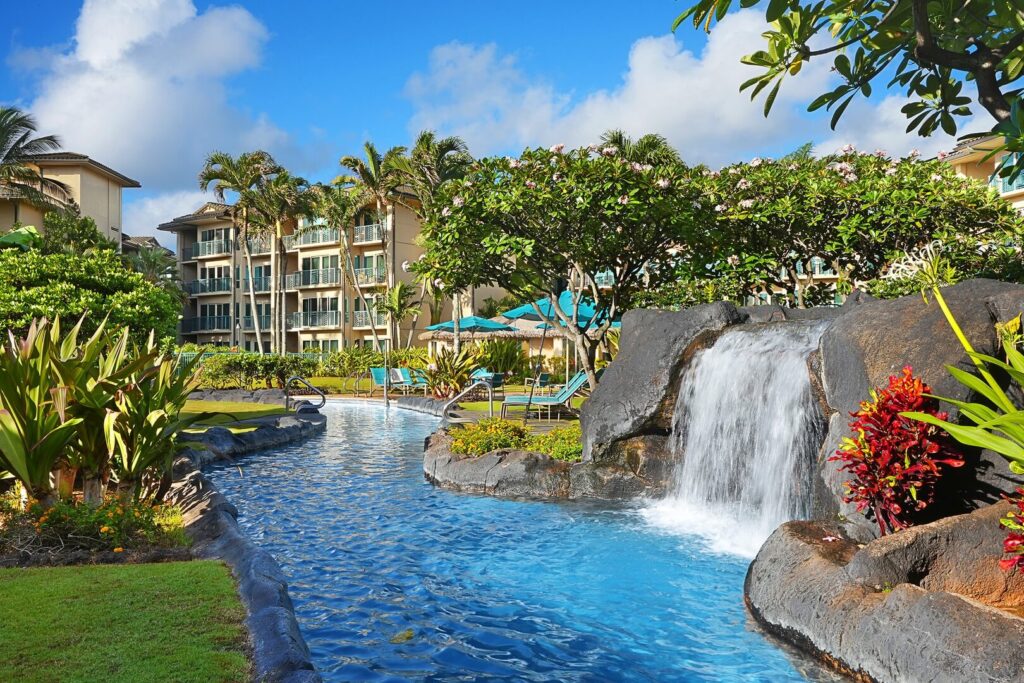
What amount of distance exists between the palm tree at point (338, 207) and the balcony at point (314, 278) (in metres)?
3.36

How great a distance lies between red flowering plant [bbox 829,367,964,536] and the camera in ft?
19.4

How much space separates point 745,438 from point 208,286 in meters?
55.4

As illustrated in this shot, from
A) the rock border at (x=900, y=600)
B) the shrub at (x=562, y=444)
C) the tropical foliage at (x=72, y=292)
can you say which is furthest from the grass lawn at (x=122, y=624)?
the tropical foliage at (x=72, y=292)

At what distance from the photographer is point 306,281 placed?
53.0 metres

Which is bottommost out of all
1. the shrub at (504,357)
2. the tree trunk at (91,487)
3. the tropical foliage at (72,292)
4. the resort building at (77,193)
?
the tree trunk at (91,487)

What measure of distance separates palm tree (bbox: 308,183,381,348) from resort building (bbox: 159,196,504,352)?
1169 millimetres

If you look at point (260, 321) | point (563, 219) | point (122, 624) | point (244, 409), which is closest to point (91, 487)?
point (122, 624)

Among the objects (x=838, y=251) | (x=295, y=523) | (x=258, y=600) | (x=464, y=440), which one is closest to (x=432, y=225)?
(x=464, y=440)

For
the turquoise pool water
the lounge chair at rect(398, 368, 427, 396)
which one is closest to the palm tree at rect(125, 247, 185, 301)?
the lounge chair at rect(398, 368, 427, 396)

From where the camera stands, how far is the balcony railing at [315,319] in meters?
51.2

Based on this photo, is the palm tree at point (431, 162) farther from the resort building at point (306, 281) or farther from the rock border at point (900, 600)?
the rock border at point (900, 600)

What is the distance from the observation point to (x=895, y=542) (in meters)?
5.61

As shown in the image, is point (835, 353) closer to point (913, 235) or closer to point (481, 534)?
point (481, 534)

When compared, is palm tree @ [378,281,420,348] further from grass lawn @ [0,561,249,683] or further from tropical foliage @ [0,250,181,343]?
grass lawn @ [0,561,249,683]
